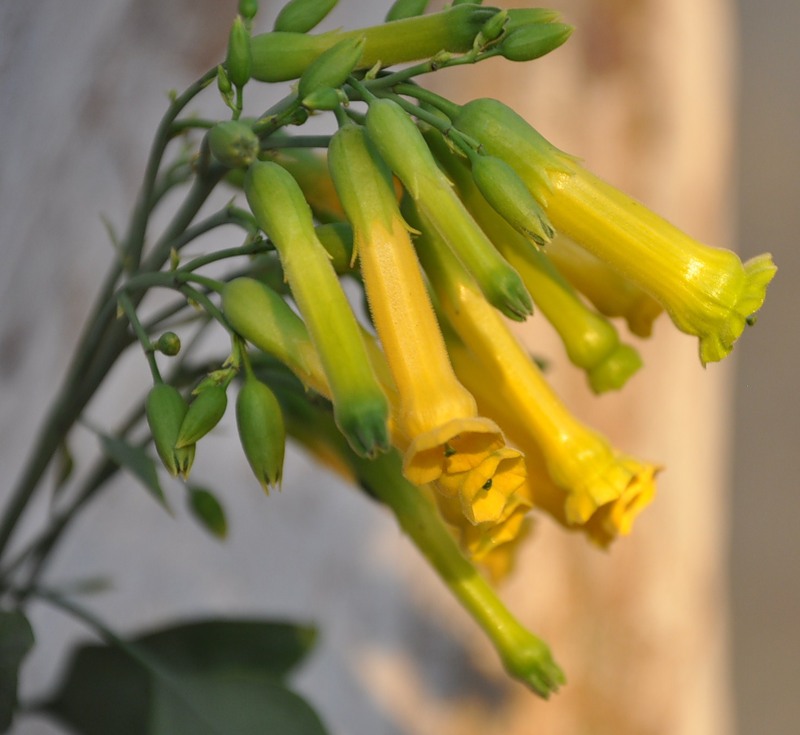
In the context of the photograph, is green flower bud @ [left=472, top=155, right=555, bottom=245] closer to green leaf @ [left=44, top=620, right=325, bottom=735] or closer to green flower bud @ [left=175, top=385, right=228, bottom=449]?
green flower bud @ [left=175, top=385, right=228, bottom=449]

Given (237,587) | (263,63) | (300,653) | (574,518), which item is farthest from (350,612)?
(263,63)

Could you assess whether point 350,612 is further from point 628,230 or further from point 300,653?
point 628,230

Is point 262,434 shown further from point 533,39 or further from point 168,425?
point 533,39

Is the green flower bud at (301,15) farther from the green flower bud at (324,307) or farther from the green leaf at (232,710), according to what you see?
the green leaf at (232,710)

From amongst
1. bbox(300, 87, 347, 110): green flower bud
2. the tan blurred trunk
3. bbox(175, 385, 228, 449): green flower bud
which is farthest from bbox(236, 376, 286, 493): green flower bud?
the tan blurred trunk

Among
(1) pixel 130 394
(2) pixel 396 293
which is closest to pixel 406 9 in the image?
(2) pixel 396 293

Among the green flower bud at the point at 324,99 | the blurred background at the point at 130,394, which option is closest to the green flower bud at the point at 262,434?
the green flower bud at the point at 324,99
